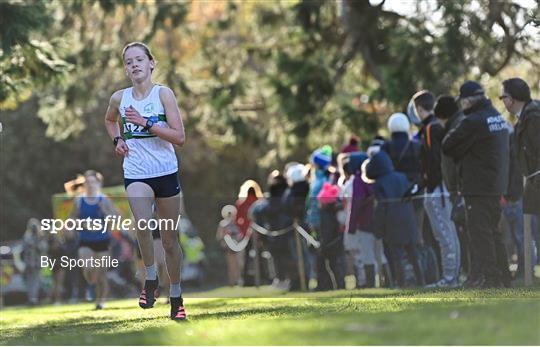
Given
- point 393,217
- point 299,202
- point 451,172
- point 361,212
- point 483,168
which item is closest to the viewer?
point 483,168

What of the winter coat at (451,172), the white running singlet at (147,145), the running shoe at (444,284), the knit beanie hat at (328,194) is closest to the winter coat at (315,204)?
the knit beanie hat at (328,194)

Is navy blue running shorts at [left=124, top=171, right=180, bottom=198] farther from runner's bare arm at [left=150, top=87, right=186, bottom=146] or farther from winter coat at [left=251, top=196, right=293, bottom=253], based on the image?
winter coat at [left=251, top=196, right=293, bottom=253]

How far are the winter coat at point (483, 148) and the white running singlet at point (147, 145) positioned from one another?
3.14m

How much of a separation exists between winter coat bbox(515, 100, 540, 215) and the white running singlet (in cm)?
345

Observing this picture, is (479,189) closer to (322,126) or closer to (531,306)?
(531,306)

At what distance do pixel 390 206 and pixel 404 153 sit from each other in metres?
1.61

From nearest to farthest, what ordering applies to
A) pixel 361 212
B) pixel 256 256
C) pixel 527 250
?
pixel 527 250
pixel 361 212
pixel 256 256

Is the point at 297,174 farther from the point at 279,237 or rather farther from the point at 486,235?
the point at 486,235

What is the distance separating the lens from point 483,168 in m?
12.7

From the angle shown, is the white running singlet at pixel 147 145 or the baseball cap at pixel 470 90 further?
the baseball cap at pixel 470 90

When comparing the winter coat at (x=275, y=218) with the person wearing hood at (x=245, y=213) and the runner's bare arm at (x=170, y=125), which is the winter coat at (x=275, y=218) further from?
the runner's bare arm at (x=170, y=125)

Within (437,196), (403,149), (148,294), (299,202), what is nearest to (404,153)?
(403,149)

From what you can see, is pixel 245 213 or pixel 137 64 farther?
pixel 245 213

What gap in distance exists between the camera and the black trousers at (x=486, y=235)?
12.7m
